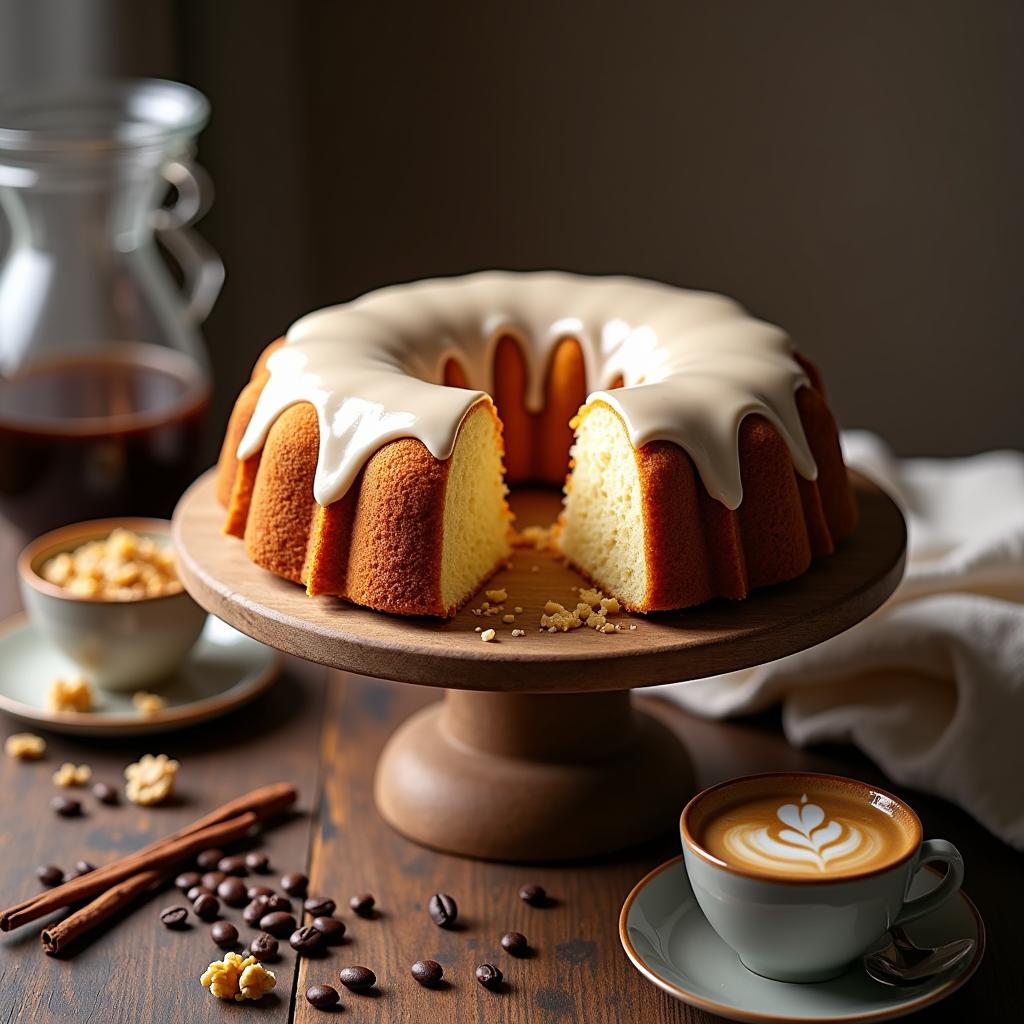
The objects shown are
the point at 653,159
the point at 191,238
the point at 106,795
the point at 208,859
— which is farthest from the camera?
the point at 653,159

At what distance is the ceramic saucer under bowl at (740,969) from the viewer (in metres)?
1.21

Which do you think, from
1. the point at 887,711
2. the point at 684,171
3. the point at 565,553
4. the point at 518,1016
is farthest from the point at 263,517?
the point at 684,171

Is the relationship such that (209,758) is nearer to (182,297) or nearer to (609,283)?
(609,283)

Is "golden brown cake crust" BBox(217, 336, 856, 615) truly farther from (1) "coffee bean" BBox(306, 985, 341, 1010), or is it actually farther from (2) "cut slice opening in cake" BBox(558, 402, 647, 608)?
(1) "coffee bean" BBox(306, 985, 341, 1010)

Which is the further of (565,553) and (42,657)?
(42,657)

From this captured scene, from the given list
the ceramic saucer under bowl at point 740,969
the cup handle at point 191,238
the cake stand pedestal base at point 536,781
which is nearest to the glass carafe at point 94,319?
the cup handle at point 191,238

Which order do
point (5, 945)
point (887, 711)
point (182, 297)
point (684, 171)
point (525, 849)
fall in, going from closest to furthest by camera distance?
point (5, 945) → point (525, 849) → point (887, 711) → point (182, 297) → point (684, 171)

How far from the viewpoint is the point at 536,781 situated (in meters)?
1.57

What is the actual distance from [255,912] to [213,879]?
83mm

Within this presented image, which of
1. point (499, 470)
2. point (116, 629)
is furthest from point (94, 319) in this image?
point (499, 470)

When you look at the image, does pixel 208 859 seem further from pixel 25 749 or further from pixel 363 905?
pixel 25 749

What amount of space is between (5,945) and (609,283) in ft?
3.35

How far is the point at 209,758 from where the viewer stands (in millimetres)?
1748

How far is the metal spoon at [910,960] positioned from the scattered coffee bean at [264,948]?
547 millimetres
